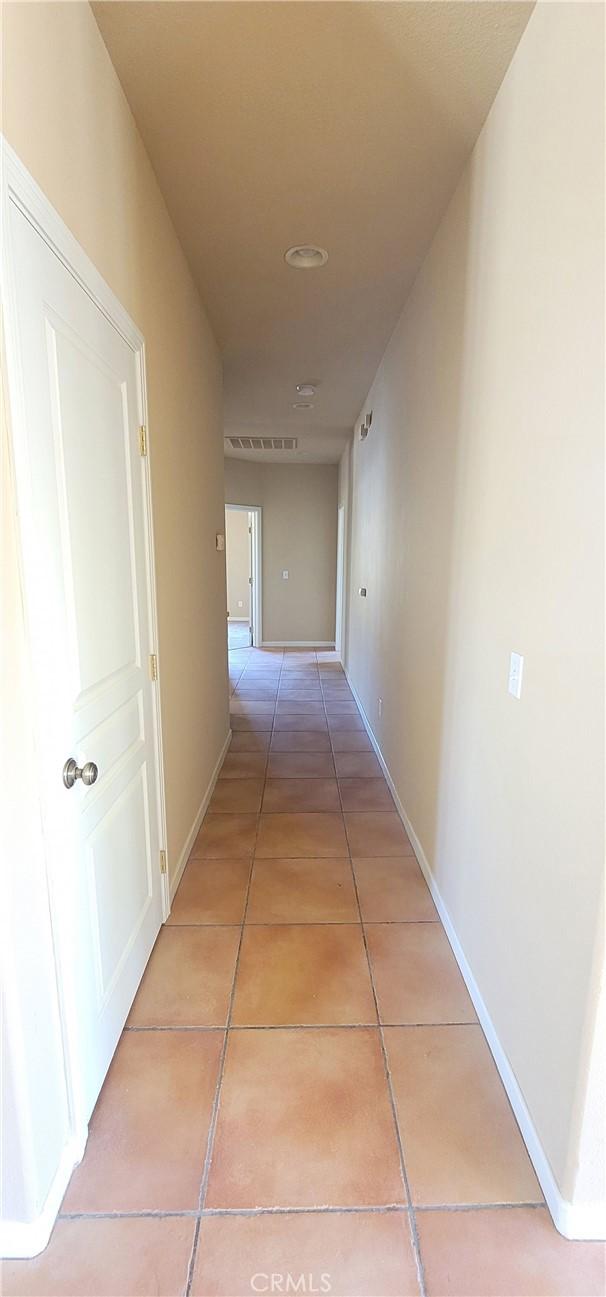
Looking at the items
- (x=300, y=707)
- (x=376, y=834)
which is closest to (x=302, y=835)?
(x=376, y=834)

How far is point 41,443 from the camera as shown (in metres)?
1.04

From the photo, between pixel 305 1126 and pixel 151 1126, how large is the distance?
1.21ft

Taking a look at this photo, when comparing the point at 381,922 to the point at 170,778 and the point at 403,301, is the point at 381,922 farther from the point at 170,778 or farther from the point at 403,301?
the point at 403,301

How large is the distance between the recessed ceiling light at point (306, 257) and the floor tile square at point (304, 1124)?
2.88 m

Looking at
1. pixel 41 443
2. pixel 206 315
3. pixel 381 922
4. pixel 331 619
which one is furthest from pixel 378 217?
pixel 331 619

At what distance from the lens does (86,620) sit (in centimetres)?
128

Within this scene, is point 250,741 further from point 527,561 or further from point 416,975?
point 527,561

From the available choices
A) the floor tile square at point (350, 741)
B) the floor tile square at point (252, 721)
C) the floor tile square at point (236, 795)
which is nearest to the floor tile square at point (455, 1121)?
the floor tile square at point (236, 795)

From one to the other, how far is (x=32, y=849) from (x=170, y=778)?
1.10 m

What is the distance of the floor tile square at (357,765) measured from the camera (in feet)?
10.9

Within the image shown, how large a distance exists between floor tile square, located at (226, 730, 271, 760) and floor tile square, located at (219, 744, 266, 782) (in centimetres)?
6

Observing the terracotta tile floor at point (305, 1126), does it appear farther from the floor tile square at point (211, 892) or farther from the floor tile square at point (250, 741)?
the floor tile square at point (250, 741)

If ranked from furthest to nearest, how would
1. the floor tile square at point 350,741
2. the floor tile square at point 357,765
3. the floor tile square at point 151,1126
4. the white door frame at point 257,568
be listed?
1. the white door frame at point 257,568
2. the floor tile square at point 350,741
3. the floor tile square at point 357,765
4. the floor tile square at point 151,1126

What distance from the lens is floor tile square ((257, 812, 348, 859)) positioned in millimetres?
2492
